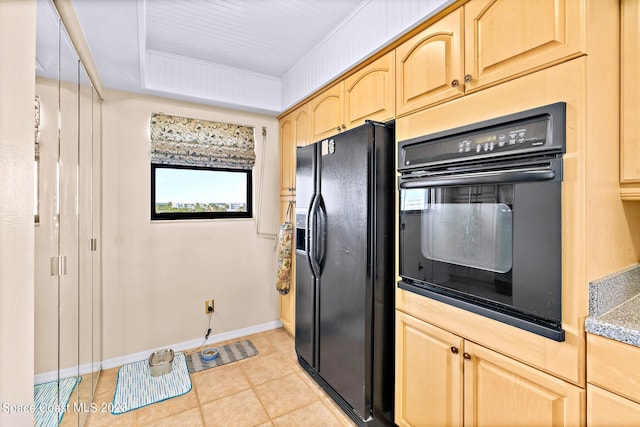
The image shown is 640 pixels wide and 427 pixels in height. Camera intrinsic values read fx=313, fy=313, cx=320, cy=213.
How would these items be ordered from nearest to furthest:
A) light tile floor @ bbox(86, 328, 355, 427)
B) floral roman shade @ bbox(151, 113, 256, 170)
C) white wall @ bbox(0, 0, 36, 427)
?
white wall @ bbox(0, 0, 36, 427), light tile floor @ bbox(86, 328, 355, 427), floral roman shade @ bbox(151, 113, 256, 170)

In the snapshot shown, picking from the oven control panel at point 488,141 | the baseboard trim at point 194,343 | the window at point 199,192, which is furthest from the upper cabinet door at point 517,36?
the baseboard trim at point 194,343

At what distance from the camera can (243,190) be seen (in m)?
3.12

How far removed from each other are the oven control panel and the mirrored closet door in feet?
5.08

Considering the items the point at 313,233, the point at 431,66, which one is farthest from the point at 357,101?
the point at 313,233

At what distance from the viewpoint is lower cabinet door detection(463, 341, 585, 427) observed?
3.50ft

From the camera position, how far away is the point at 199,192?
2906 millimetres

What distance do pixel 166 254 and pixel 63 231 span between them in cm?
129

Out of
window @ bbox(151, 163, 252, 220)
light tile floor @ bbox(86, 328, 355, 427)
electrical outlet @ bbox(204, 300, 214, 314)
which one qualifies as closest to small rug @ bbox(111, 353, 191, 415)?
light tile floor @ bbox(86, 328, 355, 427)

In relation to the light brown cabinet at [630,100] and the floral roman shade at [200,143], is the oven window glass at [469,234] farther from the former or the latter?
the floral roman shade at [200,143]

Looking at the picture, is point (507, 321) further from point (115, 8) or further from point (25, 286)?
point (115, 8)

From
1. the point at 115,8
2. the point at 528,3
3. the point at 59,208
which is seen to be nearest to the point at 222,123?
the point at 115,8

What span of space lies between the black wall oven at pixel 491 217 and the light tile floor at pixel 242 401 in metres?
1.10

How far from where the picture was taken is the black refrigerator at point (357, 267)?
1.71 m

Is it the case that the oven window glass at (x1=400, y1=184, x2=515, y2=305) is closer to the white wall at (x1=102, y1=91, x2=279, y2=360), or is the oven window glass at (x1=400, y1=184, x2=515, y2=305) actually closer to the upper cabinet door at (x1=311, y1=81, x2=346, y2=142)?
the upper cabinet door at (x1=311, y1=81, x2=346, y2=142)
